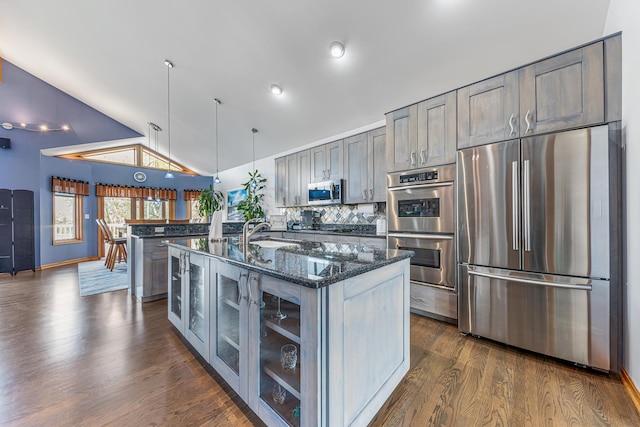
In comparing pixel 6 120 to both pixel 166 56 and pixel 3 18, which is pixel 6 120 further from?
pixel 166 56

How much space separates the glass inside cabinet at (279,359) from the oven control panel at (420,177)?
80.3 inches

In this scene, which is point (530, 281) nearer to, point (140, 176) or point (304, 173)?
point (304, 173)

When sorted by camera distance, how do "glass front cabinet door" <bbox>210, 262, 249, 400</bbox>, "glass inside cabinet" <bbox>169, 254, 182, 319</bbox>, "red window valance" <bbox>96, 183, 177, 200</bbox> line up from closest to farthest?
"glass front cabinet door" <bbox>210, 262, 249, 400</bbox>, "glass inside cabinet" <bbox>169, 254, 182, 319</bbox>, "red window valance" <bbox>96, 183, 177, 200</bbox>

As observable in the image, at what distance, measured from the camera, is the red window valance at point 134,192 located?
269 inches

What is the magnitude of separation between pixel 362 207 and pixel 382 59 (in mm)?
2110

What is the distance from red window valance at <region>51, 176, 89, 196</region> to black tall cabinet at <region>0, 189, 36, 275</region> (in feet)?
1.64

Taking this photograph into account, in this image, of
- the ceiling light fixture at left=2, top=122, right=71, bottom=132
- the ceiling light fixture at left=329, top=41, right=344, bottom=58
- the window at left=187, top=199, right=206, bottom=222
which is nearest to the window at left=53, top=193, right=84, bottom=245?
the ceiling light fixture at left=2, top=122, right=71, bottom=132

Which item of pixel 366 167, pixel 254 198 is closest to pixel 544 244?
pixel 366 167

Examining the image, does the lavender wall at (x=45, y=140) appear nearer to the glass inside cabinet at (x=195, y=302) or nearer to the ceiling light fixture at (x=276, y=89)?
the ceiling light fixture at (x=276, y=89)

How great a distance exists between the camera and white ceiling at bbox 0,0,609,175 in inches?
87.0

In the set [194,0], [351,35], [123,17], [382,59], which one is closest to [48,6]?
[123,17]

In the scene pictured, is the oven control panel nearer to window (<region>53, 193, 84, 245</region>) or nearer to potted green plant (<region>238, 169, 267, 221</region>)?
potted green plant (<region>238, 169, 267, 221</region>)

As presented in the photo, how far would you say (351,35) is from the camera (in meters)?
2.60

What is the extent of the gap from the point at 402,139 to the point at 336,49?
1197 millimetres
